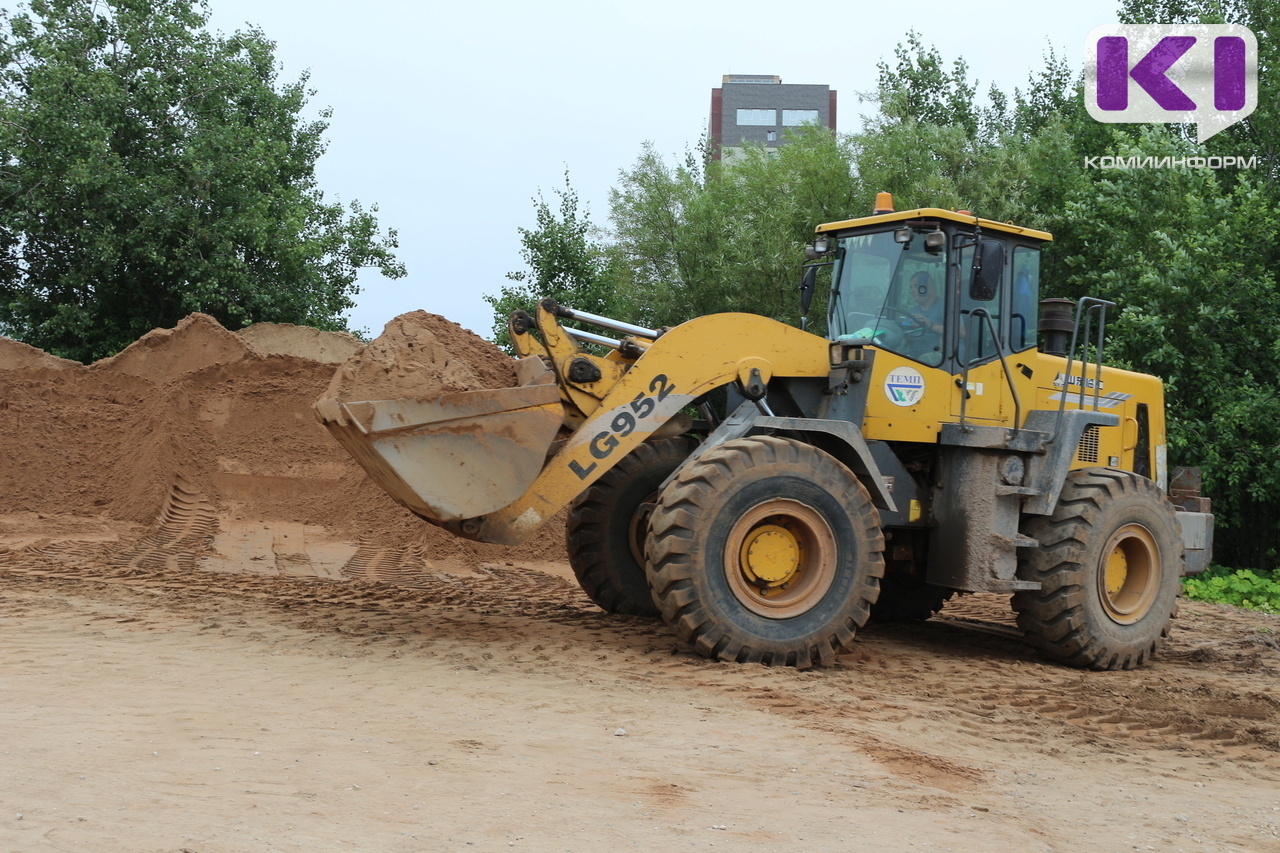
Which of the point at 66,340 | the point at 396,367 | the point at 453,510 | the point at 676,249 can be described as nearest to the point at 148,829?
the point at 453,510

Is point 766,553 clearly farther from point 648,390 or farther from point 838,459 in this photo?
point 648,390

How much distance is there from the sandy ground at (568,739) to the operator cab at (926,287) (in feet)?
7.60

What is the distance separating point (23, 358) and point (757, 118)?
57.5 metres

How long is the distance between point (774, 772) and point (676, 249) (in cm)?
2004

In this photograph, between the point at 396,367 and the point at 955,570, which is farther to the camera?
the point at 955,570

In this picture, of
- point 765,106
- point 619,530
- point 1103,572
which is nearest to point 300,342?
point 619,530

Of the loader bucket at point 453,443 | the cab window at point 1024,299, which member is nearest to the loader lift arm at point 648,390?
the loader bucket at point 453,443

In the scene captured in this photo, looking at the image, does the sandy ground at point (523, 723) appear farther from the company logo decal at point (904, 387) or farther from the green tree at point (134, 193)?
the green tree at point (134, 193)

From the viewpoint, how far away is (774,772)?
5453 millimetres

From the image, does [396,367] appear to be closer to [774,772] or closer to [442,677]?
[442,677]

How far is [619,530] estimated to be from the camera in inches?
371

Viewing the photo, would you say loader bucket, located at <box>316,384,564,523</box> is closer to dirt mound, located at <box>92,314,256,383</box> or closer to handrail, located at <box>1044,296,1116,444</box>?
handrail, located at <box>1044,296,1116,444</box>

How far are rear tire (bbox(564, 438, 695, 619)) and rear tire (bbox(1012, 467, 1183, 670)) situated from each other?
280 centimetres

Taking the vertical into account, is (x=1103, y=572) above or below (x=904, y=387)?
below
